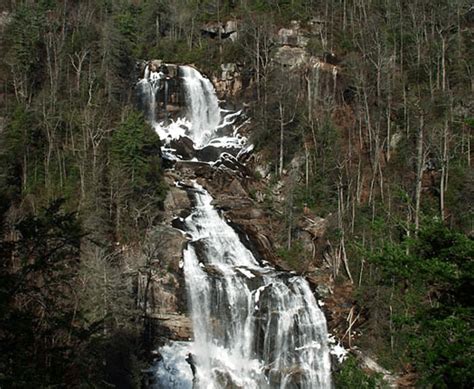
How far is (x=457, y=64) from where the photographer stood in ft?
129

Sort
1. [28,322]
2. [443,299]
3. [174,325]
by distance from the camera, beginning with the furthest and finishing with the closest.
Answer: [174,325]
[443,299]
[28,322]

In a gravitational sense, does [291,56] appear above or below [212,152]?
above

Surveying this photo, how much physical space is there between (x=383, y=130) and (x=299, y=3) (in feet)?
71.5

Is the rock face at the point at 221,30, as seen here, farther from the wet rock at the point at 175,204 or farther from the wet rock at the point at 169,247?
the wet rock at the point at 169,247

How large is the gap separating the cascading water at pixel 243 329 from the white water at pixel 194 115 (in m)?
15.5

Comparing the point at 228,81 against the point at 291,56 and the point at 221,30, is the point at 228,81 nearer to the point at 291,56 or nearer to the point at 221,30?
the point at 291,56

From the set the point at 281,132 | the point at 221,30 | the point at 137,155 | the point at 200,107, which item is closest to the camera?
the point at 137,155

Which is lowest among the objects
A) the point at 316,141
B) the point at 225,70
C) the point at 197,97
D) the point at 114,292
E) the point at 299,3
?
the point at 114,292

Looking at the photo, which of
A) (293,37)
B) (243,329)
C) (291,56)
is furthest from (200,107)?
(243,329)

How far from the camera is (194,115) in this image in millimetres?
44625

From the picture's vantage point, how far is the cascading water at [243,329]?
77.3 ft

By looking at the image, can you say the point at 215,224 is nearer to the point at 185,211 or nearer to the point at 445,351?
the point at 185,211

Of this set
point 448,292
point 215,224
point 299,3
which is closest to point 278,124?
point 215,224

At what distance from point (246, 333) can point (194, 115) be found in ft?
82.2
